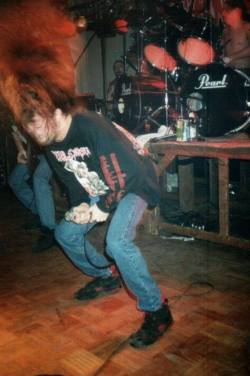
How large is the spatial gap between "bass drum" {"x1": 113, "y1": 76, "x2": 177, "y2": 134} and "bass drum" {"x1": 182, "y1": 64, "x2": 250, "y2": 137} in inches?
47.8

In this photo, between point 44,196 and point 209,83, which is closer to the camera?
point 44,196

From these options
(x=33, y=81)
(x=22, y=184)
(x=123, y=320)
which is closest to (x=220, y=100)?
(x=22, y=184)

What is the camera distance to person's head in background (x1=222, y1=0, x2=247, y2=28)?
21.4 ft

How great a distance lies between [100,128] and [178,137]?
2.56 meters

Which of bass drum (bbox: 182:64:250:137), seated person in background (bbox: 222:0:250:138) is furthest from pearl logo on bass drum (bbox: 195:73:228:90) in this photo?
seated person in background (bbox: 222:0:250:138)

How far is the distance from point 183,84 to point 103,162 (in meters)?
4.51

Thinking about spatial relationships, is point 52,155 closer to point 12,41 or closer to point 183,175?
point 12,41

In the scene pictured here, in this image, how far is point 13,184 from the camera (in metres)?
5.35

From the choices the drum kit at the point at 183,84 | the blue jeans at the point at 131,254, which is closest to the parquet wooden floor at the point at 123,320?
the blue jeans at the point at 131,254

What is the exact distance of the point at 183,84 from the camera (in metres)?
6.61

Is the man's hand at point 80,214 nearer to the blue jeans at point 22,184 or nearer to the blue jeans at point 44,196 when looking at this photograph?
the blue jeans at point 44,196

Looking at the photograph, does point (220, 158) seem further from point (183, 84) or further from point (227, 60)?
point (227, 60)

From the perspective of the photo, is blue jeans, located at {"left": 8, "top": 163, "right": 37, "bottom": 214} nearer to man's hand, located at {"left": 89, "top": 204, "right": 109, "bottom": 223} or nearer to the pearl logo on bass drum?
man's hand, located at {"left": 89, "top": 204, "right": 109, "bottom": 223}

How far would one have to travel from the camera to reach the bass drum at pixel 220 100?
5602 mm
